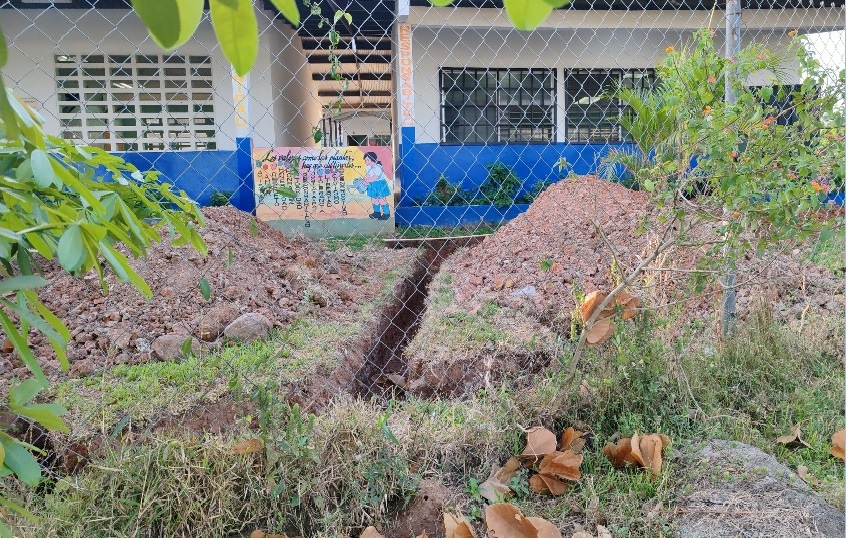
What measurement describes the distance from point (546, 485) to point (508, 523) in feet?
1.27

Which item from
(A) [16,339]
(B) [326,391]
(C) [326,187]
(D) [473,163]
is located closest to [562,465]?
(B) [326,391]

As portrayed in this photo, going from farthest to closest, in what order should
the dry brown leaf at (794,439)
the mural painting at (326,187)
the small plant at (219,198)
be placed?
the small plant at (219,198), the mural painting at (326,187), the dry brown leaf at (794,439)

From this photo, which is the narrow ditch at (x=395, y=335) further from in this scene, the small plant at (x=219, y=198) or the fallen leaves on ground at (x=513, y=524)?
the small plant at (x=219, y=198)

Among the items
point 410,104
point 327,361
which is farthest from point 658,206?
point 410,104

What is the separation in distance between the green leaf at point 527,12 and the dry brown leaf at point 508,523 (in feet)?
4.57

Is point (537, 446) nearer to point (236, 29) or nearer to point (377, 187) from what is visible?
point (236, 29)

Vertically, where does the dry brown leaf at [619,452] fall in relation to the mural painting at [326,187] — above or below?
below

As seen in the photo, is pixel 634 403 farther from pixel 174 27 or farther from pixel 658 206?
pixel 174 27

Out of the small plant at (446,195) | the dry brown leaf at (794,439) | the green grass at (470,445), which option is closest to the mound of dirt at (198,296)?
the green grass at (470,445)

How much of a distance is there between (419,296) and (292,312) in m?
1.90

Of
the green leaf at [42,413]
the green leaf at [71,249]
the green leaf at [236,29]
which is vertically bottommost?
the green leaf at [42,413]

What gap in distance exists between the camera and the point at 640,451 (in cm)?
204

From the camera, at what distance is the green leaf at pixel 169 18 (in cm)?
46

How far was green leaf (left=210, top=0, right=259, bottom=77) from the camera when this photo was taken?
1.60 feet
